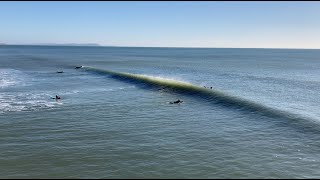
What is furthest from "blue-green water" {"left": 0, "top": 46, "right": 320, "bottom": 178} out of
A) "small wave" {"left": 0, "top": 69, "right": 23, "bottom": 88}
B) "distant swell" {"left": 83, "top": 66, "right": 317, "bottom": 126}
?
"small wave" {"left": 0, "top": 69, "right": 23, "bottom": 88}

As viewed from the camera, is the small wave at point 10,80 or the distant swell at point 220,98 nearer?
the distant swell at point 220,98

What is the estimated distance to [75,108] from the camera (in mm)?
45062

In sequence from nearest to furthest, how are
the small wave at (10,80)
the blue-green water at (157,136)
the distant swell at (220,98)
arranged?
the blue-green water at (157,136)
the distant swell at (220,98)
the small wave at (10,80)

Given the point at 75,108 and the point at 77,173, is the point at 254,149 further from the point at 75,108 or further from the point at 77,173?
the point at 75,108

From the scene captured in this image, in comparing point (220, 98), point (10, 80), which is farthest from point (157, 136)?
point (10, 80)

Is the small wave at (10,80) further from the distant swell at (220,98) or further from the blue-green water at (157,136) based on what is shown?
the distant swell at (220,98)

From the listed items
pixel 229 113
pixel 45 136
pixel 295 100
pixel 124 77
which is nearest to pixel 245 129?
pixel 229 113

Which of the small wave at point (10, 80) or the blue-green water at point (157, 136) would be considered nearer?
the blue-green water at point (157, 136)

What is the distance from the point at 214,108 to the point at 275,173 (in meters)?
24.6

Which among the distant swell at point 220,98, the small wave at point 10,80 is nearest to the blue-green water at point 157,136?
the distant swell at point 220,98

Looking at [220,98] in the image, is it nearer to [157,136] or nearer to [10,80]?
[157,136]

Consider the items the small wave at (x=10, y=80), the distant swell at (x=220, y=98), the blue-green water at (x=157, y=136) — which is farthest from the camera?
the small wave at (x=10, y=80)

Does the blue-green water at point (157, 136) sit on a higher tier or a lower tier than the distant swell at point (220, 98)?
lower

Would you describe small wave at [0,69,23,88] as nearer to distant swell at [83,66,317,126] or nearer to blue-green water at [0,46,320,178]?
blue-green water at [0,46,320,178]
